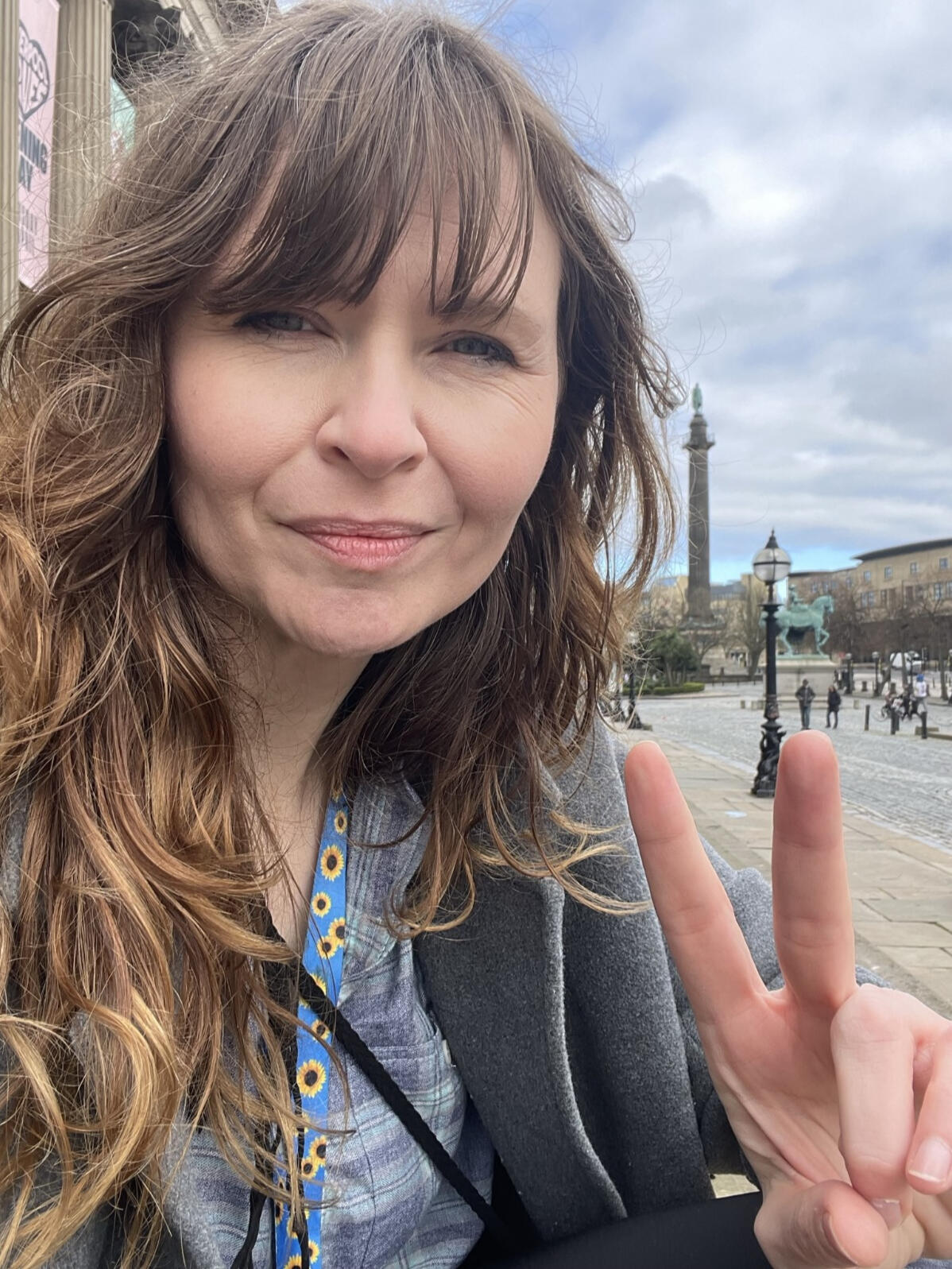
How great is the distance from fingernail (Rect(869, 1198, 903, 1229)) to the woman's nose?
925 millimetres

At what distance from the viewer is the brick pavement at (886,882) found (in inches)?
197

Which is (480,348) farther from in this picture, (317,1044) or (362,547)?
(317,1044)

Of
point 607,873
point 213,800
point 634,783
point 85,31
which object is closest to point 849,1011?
point 634,783

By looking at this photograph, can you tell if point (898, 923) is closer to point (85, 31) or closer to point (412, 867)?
point (412, 867)

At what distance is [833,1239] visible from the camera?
0.81 m

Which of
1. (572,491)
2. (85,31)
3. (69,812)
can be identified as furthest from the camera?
(85,31)

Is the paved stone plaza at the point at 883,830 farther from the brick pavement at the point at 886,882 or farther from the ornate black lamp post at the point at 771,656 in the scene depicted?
the ornate black lamp post at the point at 771,656

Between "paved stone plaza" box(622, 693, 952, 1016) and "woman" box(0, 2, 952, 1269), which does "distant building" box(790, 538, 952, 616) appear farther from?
"woman" box(0, 2, 952, 1269)

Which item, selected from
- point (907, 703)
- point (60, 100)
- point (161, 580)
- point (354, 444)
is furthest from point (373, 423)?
point (907, 703)

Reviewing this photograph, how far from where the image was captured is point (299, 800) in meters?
1.40

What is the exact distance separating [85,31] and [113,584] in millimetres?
8838

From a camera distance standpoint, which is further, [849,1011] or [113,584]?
[113,584]

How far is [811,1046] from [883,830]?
971 cm

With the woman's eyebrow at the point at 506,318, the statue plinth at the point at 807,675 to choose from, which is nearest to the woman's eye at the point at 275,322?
the woman's eyebrow at the point at 506,318
